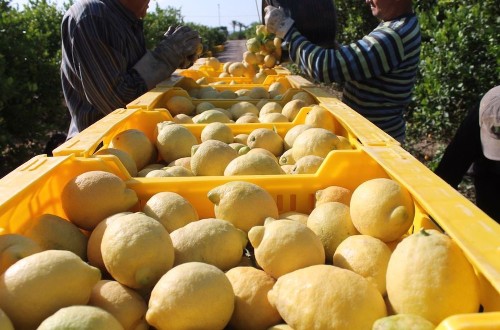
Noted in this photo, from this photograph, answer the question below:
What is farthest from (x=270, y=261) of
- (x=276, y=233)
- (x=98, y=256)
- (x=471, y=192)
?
(x=471, y=192)

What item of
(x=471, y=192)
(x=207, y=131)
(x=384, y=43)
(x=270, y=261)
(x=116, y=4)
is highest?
(x=116, y=4)

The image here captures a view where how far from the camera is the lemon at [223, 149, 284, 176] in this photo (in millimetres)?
1953

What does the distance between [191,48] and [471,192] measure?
365cm

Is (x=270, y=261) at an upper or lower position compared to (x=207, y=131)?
lower

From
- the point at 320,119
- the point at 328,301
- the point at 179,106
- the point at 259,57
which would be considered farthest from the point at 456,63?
the point at 328,301

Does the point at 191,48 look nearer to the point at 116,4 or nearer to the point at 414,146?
the point at 116,4

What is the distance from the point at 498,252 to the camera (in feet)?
3.59

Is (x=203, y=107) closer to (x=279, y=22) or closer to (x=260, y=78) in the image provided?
(x=279, y=22)

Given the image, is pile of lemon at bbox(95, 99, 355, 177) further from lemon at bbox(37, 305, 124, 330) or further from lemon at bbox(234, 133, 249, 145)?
lemon at bbox(37, 305, 124, 330)

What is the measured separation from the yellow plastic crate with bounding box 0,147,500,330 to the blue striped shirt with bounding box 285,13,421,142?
59.9 inches

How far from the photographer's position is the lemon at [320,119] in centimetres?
262

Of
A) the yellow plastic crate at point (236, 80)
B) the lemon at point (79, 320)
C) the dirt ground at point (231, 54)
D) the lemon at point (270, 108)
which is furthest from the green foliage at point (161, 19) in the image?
the lemon at point (79, 320)

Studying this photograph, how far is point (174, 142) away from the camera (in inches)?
95.0

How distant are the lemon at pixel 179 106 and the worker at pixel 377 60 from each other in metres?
0.94
